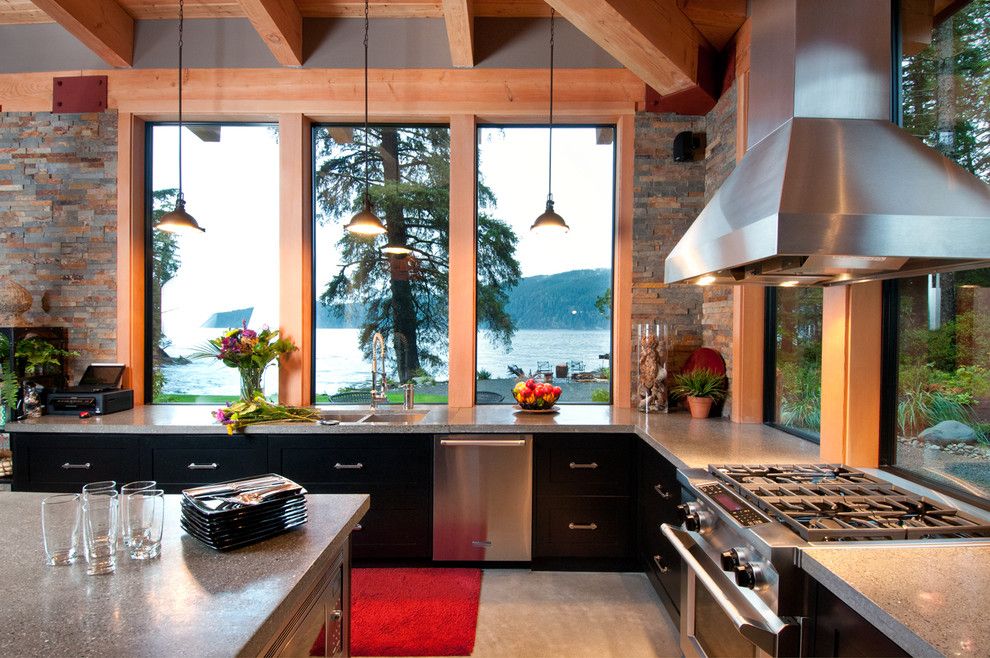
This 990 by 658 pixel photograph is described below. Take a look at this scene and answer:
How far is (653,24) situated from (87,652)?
131 inches

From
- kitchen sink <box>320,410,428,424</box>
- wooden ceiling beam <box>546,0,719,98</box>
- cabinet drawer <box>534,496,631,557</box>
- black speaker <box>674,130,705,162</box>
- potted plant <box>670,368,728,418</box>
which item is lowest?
cabinet drawer <box>534,496,631,557</box>

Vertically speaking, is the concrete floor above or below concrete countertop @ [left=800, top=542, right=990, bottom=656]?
below

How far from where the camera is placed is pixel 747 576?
1457mm

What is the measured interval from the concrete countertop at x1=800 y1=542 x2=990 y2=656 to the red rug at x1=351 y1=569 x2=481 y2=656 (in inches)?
67.5

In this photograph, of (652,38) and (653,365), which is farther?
(653,365)

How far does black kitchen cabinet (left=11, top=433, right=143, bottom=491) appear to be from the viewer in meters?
3.06

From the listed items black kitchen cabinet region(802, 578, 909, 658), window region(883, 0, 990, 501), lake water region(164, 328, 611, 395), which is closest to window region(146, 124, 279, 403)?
lake water region(164, 328, 611, 395)

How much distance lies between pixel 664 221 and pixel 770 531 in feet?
8.48

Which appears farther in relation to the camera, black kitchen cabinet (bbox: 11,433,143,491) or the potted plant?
the potted plant

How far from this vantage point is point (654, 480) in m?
2.66

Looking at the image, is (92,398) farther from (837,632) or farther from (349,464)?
(837,632)

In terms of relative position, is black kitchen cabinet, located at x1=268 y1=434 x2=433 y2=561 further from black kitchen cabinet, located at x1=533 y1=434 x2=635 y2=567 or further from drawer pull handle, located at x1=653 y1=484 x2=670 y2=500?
drawer pull handle, located at x1=653 y1=484 x2=670 y2=500

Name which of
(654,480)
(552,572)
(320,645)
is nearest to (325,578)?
(320,645)

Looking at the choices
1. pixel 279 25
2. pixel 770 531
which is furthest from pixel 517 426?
pixel 279 25
